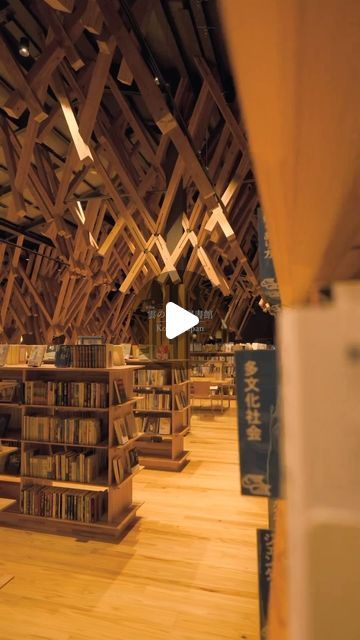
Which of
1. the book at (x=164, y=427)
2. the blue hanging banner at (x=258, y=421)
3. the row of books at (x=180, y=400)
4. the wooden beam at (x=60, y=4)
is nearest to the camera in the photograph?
the blue hanging banner at (x=258, y=421)

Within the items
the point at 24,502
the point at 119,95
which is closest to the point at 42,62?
the point at 119,95

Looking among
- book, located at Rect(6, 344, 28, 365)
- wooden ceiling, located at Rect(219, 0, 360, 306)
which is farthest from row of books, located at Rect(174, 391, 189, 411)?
wooden ceiling, located at Rect(219, 0, 360, 306)

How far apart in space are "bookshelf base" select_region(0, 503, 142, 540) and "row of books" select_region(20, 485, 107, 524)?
1.9 inches

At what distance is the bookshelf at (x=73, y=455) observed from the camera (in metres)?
4.11

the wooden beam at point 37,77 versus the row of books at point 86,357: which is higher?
the wooden beam at point 37,77

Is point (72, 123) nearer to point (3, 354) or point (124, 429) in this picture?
point (3, 354)

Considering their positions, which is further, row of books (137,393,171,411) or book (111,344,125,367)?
row of books (137,393,171,411)

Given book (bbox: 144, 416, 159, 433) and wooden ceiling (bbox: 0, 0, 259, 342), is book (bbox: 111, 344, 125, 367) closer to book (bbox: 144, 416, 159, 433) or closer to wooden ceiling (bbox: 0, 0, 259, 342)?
wooden ceiling (bbox: 0, 0, 259, 342)

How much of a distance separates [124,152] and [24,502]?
13.4 ft

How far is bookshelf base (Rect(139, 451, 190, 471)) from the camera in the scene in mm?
6195

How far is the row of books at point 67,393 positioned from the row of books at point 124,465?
63 centimetres

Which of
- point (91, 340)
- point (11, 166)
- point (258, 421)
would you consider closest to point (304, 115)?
point (258, 421)

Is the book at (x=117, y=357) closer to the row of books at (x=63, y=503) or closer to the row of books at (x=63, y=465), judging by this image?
the row of books at (x=63, y=465)

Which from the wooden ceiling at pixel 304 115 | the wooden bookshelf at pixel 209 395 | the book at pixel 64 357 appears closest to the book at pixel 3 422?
the book at pixel 64 357
